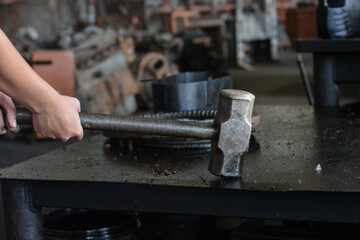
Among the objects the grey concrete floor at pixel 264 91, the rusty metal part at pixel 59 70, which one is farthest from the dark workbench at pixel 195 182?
the rusty metal part at pixel 59 70

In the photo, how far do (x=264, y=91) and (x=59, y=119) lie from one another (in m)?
6.62

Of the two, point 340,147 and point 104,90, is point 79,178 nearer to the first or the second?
point 340,147

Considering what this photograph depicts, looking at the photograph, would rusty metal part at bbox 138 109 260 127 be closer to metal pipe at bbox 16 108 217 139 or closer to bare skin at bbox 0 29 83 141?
metal pipe at bbox 16 108 217 139

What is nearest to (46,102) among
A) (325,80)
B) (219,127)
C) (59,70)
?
(219,127)

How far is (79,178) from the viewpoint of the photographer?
159 cm

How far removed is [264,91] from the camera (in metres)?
7.71

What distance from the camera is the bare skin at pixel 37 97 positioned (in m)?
1.19

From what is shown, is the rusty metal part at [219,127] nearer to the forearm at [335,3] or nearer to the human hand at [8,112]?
the human hand at [8,112]

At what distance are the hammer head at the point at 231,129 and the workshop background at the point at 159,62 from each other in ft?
0.67

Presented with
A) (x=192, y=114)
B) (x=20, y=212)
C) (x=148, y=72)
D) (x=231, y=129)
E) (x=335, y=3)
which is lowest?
(x=148, y=72)

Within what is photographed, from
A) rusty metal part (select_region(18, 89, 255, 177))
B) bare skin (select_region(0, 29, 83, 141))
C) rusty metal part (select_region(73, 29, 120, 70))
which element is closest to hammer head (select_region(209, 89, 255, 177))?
rusty metal part (select_region(18, 89, 255, 177))

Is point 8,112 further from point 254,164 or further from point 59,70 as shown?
point 59,70

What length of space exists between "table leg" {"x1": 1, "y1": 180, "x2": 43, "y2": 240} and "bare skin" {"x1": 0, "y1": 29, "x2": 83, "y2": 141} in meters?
0.39

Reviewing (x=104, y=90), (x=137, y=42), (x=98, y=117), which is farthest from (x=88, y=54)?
(x=98, y=117)
